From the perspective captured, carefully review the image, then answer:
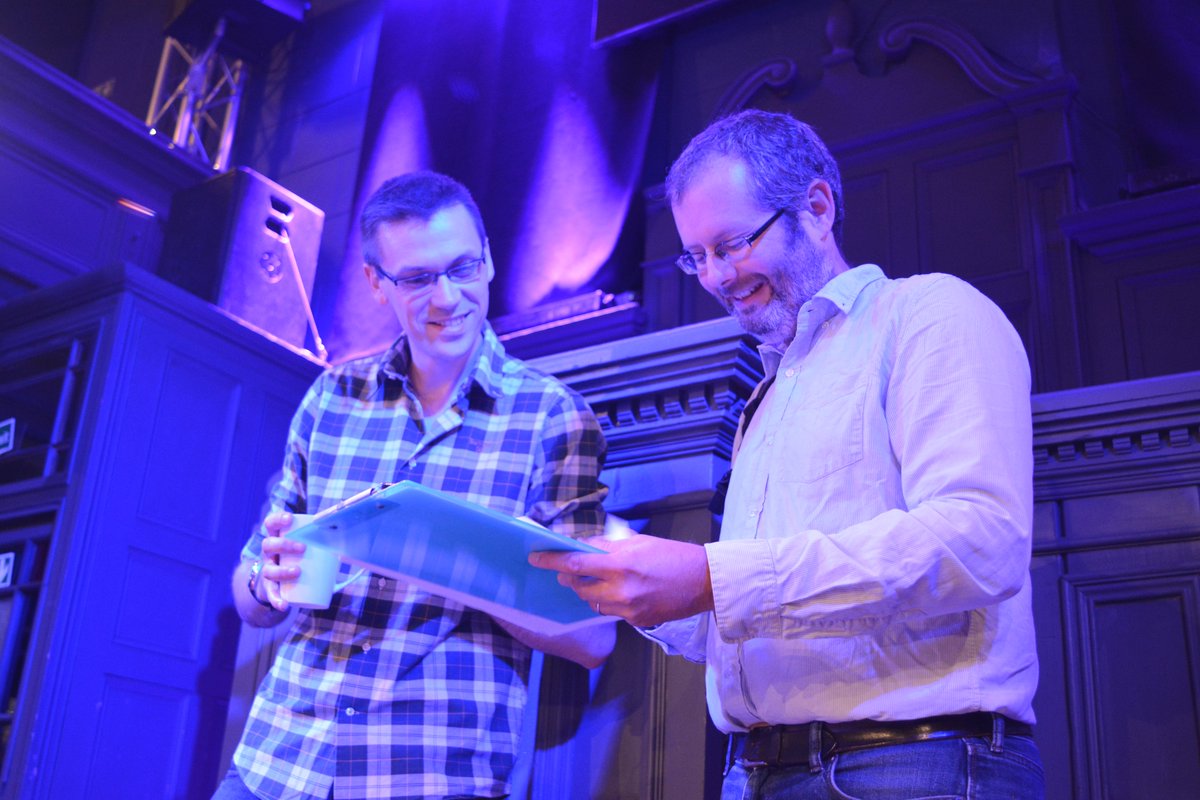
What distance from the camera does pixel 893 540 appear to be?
46.9 inches

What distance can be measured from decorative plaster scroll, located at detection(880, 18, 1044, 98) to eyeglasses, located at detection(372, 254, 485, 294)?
2.56 metres

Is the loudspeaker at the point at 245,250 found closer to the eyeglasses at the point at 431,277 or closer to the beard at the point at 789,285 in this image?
the eyeglasses at the point at 431,277

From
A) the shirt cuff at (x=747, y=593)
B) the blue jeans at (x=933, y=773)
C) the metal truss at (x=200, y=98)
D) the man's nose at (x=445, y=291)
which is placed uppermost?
the metal truss at (x=200, y=98)

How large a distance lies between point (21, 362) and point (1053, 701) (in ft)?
9.27

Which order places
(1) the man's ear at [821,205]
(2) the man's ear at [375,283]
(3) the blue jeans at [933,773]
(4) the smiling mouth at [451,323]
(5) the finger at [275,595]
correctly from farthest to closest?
(2) the man's ear at [375,283], (4) the smiling mouth at [451,323], (5) the finger at [275,595], (1) the man's ear at [821,205], (3) the blue jeans at [933,773]

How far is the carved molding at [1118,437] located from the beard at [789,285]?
30.1 inches

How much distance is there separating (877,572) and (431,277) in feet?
3.66

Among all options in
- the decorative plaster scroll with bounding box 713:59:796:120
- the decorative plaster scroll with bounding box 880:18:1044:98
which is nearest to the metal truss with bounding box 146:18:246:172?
the decorative plaster scroll with bounding box 713:59:796:120

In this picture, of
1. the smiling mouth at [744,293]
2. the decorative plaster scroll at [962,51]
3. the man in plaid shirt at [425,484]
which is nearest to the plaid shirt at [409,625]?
the man in plaid shirt at [425,484]

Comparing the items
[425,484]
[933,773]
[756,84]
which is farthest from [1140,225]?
[933,773]

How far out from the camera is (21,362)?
3373 mm

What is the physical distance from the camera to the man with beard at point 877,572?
1.20 meters

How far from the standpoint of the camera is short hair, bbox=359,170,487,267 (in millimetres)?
2121

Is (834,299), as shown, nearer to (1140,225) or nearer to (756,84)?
(1140,225)
